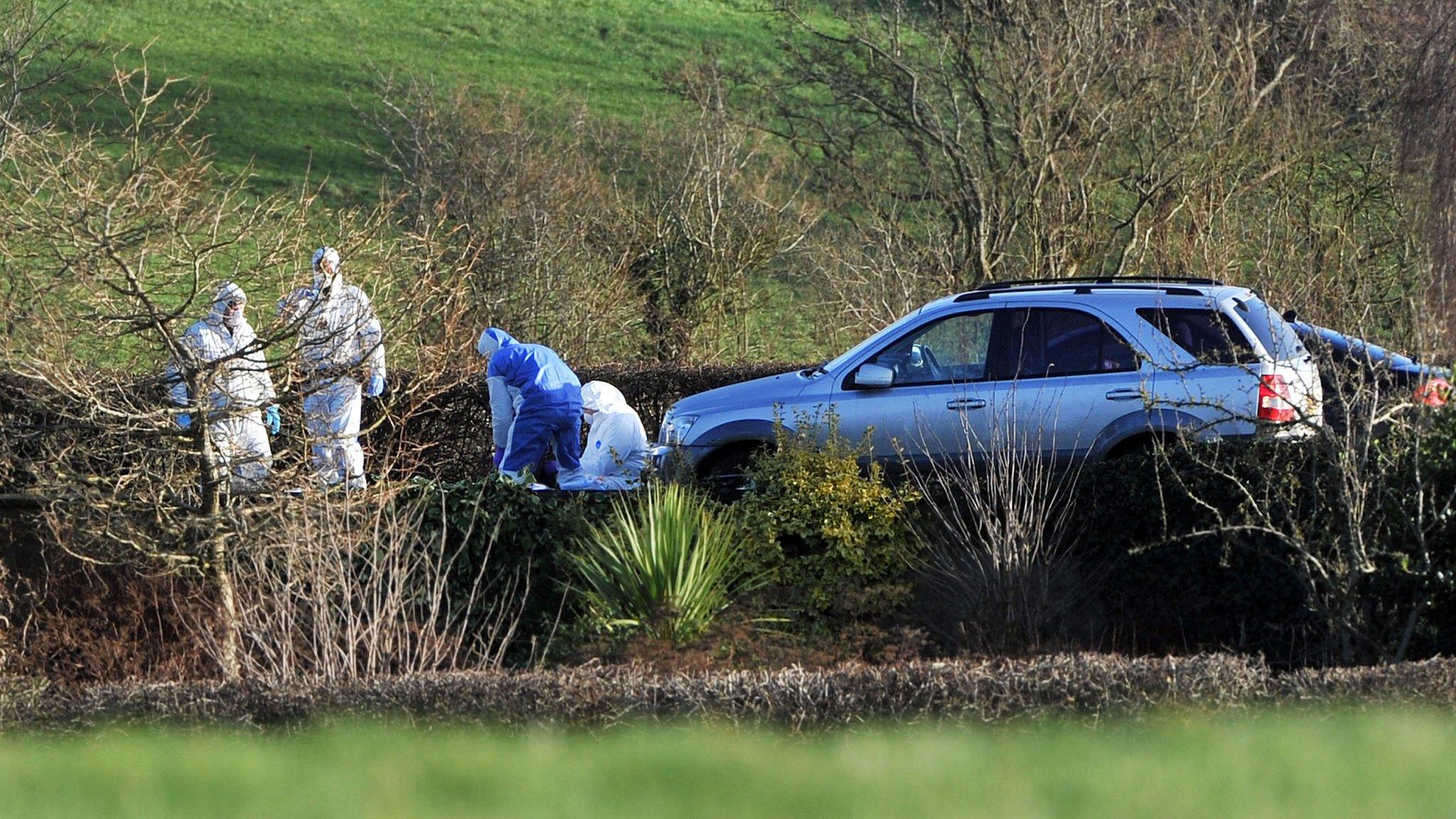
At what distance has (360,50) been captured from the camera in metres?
40.9

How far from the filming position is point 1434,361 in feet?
28.1

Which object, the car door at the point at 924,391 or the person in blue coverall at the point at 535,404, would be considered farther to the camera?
A: the person in blue coverall at the point at 535,404

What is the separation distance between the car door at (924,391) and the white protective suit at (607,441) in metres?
1.57

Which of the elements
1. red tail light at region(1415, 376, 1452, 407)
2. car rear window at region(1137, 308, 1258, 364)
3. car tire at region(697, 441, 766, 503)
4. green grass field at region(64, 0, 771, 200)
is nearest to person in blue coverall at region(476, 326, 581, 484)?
car tire at region(697, 441, 766, 503)

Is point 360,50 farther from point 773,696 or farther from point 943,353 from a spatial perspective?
point 773,696

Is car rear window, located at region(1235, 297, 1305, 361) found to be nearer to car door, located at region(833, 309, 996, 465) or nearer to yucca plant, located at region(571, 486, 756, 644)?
car door, located at region(833, 309, 996, 465)

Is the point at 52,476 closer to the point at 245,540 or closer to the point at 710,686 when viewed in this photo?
the point at 245,540

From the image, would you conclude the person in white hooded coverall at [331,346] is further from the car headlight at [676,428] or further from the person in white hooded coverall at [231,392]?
the car headlight at [676,428]

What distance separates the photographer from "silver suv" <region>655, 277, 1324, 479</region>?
963cm

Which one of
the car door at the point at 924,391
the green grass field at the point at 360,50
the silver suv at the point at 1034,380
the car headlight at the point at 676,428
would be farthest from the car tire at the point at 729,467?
the green grass field at the point at 360,50

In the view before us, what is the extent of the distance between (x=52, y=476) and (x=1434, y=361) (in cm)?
760

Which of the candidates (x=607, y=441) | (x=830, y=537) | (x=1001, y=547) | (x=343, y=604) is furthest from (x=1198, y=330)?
(x=343, y=604)

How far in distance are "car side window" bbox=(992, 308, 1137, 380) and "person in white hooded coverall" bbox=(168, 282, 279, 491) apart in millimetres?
4642

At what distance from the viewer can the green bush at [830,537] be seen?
28.8ft
